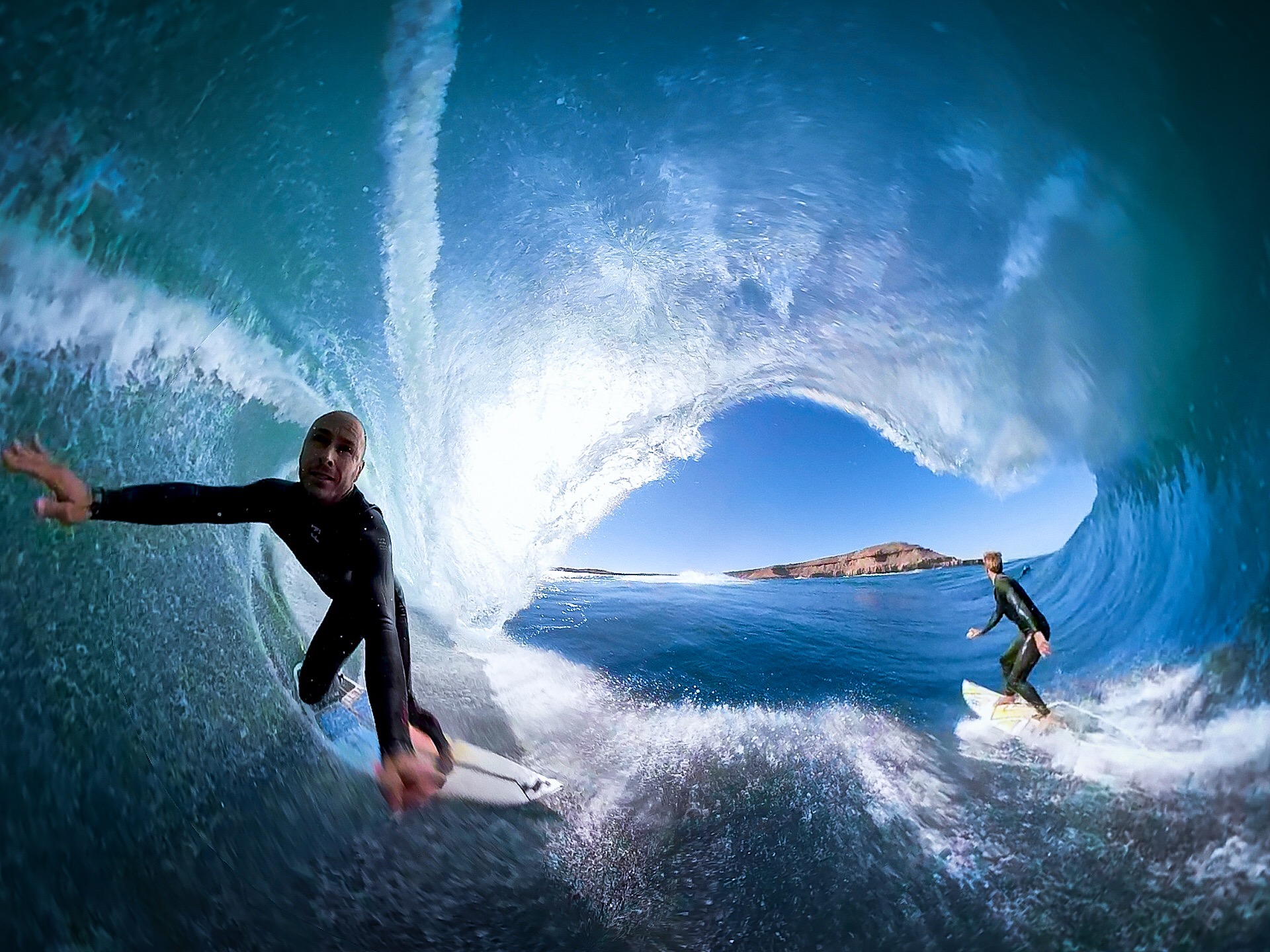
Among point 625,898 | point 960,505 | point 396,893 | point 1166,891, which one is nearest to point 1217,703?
point 1166,891

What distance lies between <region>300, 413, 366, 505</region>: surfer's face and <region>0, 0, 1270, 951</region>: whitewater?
111 cm

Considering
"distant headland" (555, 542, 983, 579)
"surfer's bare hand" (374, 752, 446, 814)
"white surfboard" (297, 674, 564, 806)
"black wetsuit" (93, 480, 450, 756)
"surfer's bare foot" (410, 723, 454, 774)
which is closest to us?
"surfer's bare hand" (374, 752, 446, 814)

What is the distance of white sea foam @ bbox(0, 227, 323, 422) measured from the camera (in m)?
2.79

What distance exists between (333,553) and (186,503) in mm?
556

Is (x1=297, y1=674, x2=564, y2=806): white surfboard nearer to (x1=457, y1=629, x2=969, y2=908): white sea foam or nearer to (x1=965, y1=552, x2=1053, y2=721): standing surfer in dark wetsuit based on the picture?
(x1=457, y1=629, x2=969, y2=908): white sea foam

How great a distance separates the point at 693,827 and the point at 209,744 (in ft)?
9.28

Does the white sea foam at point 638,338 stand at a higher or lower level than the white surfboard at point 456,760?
higher

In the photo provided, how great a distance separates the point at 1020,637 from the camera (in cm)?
459

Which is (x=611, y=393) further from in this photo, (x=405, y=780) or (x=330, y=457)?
(x=405, y=780)

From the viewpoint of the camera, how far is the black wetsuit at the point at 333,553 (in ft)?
7.59

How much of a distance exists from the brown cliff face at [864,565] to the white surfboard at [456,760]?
3623mm

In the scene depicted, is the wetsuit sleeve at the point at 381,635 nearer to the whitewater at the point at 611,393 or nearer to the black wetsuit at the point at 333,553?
the black wetsuit at the point at 333,553

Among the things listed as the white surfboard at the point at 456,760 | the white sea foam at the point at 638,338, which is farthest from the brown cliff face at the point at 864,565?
the white surfboard at the point at 456,760

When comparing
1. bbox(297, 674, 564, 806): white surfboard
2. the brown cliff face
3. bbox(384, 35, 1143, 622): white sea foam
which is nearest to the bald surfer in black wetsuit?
bbox(297, 674, 564, 806): white surfboard
